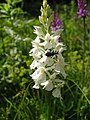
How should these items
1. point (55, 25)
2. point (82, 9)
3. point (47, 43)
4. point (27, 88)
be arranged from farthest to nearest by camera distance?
point (82, 9)
point (55, 25)
point (27, 88)
point (47, 43)

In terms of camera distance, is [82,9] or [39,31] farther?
[82,9]

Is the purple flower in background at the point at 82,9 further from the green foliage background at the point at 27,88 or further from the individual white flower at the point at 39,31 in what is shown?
the individual white flower at the point at 39,31

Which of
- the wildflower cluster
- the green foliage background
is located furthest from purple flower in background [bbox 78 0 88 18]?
the wildflower cluster

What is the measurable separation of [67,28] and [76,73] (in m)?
1.81

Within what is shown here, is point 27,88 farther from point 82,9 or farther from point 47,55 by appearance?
point 82,9

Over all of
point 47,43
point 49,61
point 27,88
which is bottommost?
point 27,88

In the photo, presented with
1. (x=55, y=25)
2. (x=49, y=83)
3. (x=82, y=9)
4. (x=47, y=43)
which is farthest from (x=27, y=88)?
(x=82, y=9)

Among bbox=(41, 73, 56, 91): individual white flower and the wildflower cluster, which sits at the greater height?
the wildflower cluster

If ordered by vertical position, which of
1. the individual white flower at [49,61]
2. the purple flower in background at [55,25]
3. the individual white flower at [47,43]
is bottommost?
the individual white flower at [49,61]

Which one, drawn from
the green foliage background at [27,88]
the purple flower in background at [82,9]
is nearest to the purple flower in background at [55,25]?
the purple flower in background at [82,9]

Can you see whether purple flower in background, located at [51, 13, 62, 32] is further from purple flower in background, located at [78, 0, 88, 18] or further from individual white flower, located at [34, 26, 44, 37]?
individual white flower, located at [34, 26, 44, 37]

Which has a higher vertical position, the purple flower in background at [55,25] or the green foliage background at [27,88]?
the purple flower in background at [55,25]

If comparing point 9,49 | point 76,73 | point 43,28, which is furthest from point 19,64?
point 43,28

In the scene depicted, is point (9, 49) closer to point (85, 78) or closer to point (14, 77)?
point (14, 77)
